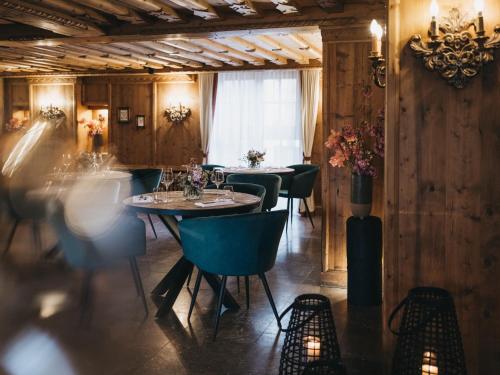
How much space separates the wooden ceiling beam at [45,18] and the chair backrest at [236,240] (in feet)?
9.17

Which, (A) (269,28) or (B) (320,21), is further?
(A) (269,28)

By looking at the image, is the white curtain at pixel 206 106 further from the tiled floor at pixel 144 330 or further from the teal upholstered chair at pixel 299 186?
the tiled floor at pixel 144 330

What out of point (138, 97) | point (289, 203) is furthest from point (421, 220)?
point (138, 97)

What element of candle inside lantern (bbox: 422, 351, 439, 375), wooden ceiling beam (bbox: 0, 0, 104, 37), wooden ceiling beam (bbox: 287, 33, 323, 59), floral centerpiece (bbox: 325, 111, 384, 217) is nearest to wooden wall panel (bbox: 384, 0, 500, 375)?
candle inside lantern (bbox: 422, 351, 439, 375)

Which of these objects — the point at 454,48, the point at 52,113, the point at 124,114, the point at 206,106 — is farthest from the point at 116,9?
the point at 52,113

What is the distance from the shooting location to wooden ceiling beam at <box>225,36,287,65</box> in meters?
7.20

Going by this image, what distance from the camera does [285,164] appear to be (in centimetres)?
989

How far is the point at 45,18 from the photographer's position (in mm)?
5195

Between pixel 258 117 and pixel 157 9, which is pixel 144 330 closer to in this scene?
pixel 157 9

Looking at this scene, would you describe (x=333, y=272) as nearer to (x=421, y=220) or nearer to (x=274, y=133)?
(x=421, y=220)

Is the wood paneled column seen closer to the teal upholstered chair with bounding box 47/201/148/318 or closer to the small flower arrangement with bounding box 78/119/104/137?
the teal upholstered chair with bounding box 47/201/148/318

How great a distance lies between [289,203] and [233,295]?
14.1 feet

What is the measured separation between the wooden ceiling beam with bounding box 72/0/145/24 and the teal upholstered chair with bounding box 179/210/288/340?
2510 mm

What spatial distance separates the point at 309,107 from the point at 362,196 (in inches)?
214
